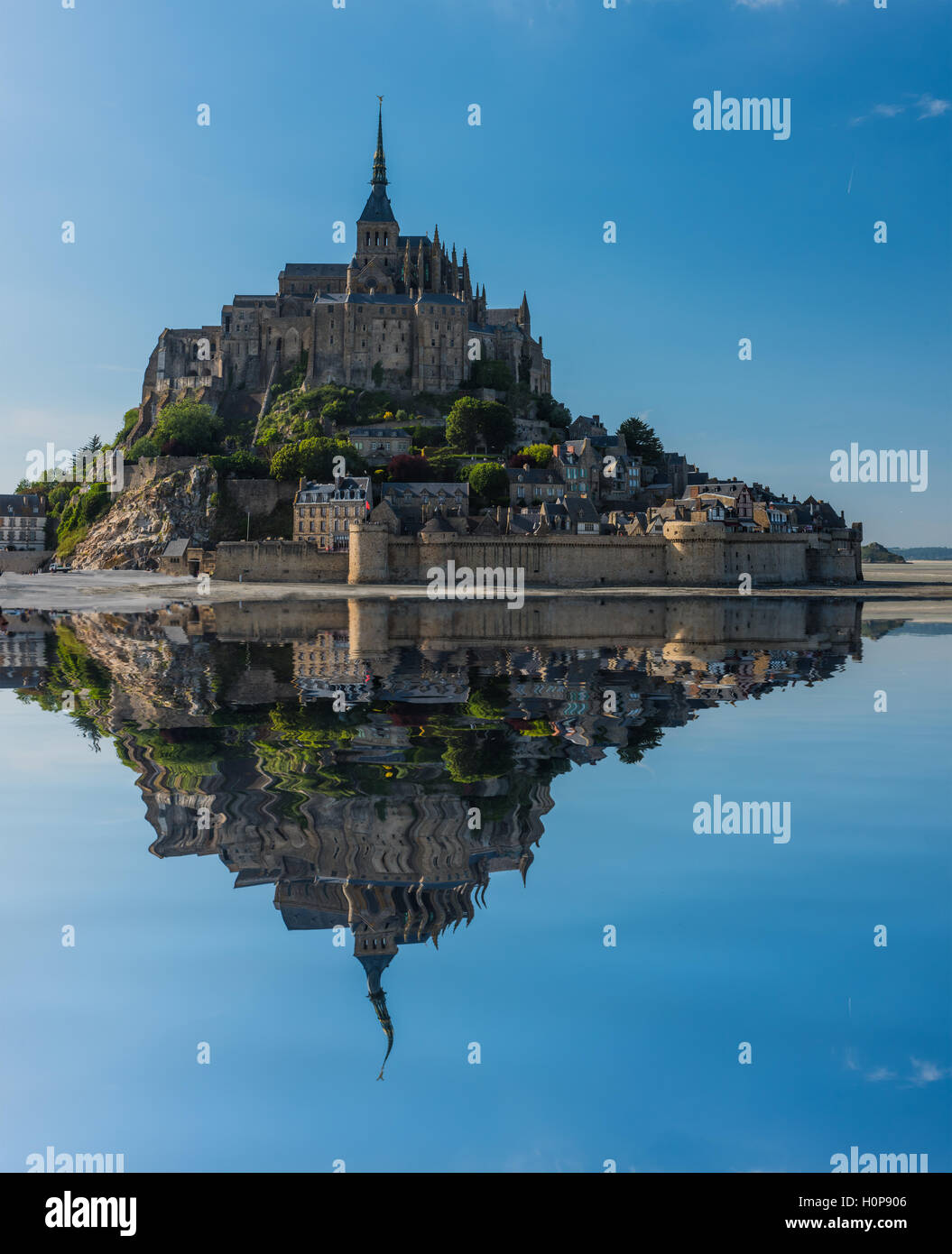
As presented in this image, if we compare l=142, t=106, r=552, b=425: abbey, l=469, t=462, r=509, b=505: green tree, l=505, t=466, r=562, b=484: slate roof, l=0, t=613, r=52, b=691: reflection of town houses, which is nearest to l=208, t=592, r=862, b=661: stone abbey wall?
l=0, t=613, r=52, b=691: reflection of town houses

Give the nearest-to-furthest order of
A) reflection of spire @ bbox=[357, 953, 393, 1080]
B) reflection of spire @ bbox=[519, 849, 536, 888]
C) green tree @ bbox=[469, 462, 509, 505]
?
reflection of spire @ bbox=[357, 953, 393, 1080]
reflection of spire @ bbox=[519, 849, 536, 888]
green tree @ bbox=[469, 462, 509, 505]

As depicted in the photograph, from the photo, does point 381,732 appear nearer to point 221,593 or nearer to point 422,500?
point 221,593

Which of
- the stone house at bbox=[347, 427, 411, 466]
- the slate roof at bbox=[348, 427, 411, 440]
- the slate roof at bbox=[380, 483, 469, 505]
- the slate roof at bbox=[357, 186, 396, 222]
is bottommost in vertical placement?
the slate roof at bbox=[380, 483, 469, 505]

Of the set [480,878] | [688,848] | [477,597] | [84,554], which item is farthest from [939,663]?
[84,554]

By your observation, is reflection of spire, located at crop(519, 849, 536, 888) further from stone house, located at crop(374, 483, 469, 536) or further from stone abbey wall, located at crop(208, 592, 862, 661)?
stone house, located at crop(374, 483, 469, 536)
